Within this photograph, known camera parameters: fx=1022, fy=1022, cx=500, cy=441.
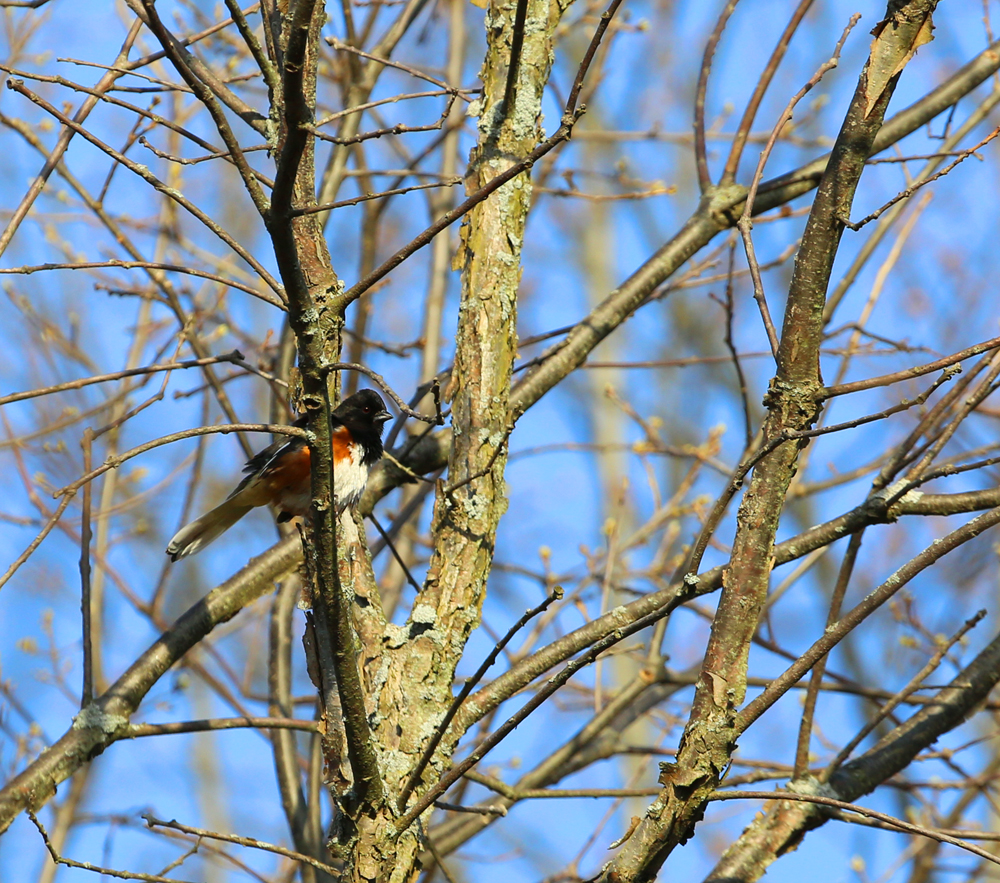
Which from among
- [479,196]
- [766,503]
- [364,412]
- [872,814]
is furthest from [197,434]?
[364,412]

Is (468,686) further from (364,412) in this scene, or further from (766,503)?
(364,412)

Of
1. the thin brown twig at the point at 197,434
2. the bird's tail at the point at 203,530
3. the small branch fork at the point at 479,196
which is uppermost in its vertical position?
the bird's tail at the point at 203,530

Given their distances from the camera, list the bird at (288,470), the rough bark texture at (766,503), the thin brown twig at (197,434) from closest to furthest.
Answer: the thin brown twig at (197,434), the rough bark texture at (766,503), the bird at (288,470)

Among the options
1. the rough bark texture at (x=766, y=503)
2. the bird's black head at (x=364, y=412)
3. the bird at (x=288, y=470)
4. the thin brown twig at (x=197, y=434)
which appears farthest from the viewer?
the bird's black head at (x=364, y=412)

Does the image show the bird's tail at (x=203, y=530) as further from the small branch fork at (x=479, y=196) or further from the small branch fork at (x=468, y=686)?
the small branch fork at (x=479, y=196)

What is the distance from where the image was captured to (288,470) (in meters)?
4.12

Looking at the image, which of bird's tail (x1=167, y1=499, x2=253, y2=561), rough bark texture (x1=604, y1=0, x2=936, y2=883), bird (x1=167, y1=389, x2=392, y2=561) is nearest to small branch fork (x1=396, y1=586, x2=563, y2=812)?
rough bark texture (x1=604, y1=0, x2=936, y2=883)

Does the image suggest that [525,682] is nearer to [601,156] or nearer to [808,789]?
[808,789]

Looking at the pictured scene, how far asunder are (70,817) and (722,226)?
3397mm

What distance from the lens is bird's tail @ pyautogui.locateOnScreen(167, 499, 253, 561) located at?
3.84 metres

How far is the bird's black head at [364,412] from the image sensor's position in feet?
13.4

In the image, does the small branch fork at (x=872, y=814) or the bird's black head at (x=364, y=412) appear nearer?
the small branch fork at (x=872, y=814)

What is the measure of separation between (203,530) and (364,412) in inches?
31.5

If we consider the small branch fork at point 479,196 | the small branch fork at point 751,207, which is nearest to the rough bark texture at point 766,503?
the small branch fork at point 751,207
